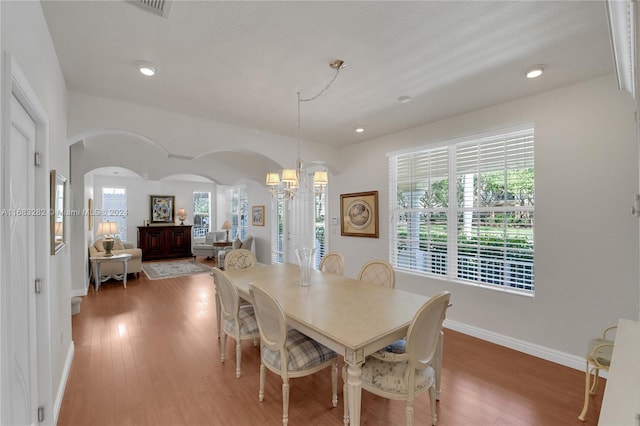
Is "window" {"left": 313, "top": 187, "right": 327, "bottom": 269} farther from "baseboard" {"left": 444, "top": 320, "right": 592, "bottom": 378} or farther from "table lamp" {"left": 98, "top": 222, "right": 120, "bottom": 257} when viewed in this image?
"table lamp" {"left": 98, "top": 222, "right": 120, "bottom": 257}

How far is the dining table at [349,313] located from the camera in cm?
165

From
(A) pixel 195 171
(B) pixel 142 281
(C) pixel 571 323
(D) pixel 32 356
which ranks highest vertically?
(A) pixel 195 171

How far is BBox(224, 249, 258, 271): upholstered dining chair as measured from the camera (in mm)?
3695

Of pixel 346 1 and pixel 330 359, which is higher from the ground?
pixel 346 1

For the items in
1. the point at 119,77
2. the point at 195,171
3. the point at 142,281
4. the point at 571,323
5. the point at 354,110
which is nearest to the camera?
the point at 119,77

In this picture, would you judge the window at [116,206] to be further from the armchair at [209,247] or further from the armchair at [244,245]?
the armchair at [244,245]

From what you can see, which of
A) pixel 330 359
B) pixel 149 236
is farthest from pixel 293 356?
pixel 149 236

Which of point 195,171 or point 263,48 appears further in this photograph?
point 195,171

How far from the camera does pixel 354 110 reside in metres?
3.34

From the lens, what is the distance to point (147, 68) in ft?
7.64

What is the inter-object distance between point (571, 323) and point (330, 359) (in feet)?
7.77

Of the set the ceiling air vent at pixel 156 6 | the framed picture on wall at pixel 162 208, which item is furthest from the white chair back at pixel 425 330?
the framed picture on wall at pixel 162 208

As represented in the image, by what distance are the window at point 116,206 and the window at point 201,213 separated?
6.72 ft

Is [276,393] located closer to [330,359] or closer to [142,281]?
[330,359]
